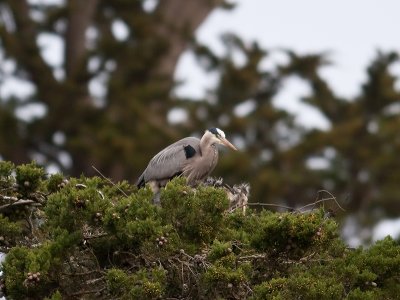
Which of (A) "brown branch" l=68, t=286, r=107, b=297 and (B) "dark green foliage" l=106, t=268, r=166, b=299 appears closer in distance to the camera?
(B) "dark green foliage" l=106, t=268, r=166, b=299

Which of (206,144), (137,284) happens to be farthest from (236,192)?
(137,284)

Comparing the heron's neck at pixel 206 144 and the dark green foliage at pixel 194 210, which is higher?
the heron's neck at pixel 206 144

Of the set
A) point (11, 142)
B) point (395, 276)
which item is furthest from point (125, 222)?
point (11, 142)

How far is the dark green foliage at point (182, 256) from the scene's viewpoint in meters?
7.85

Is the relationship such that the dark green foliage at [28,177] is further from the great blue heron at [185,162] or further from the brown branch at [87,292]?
the great blue heron at [185,162]

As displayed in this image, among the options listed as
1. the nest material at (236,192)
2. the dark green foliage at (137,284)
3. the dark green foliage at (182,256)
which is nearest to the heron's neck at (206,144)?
the nest material at (236,192)

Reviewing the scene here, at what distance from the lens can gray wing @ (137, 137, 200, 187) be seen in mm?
12312

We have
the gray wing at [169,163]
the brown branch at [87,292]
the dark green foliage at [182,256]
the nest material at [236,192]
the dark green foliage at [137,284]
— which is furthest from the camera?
the gray wing at [169,163]

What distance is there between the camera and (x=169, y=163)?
1241cm

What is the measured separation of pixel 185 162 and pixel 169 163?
0.52 ft

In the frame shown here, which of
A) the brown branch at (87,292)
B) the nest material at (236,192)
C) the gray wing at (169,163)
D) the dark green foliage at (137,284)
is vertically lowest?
the dark green foliage at (137,284)

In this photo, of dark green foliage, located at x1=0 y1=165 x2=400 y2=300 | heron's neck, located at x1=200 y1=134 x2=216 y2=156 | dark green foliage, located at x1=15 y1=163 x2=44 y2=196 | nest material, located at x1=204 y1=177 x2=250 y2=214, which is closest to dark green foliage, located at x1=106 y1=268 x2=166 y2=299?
dark green foliage, located at x1=0 y1=165 x2=400 y2=300

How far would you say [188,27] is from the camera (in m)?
28.2

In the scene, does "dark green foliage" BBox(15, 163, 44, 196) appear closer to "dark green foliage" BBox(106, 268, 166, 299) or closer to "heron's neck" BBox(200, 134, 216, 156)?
"dark green foliage" BBox(106, 268, 166, 299)
